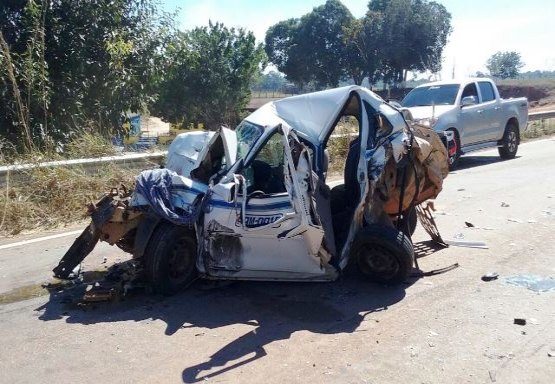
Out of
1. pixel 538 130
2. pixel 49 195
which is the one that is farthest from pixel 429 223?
pixel 538 130

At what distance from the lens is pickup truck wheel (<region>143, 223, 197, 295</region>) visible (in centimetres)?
514

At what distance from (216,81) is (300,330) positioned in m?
35.2

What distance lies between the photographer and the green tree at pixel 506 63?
6831cm

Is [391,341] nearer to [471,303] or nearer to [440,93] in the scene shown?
[471,303]

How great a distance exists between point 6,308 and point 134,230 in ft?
4.10

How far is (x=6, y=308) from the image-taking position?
199 inches

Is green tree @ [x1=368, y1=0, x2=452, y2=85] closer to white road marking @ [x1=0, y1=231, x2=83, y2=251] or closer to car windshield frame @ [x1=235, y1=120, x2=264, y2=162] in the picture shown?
white road marking @ [x1=0, y1=231, x2=83, y2=251]

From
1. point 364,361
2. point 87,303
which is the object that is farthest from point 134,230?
point 364,361

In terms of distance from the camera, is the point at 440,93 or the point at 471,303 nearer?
the point at 471,303

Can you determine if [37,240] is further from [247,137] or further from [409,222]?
→ [409,222]

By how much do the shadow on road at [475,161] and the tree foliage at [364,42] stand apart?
103ft

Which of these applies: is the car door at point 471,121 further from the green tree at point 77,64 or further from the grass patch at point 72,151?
the grass patch at point 72,151

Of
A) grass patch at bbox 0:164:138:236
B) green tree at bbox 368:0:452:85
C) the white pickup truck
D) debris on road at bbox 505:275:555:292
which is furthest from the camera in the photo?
green tree at bbox 368:0:452:85

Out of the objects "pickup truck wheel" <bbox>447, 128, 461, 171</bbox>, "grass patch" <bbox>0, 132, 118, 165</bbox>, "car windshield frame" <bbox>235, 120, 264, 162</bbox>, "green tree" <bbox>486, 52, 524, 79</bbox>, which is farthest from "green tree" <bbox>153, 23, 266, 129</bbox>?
"green tree" <bbox>486, 52, 524, 79</bbox>
